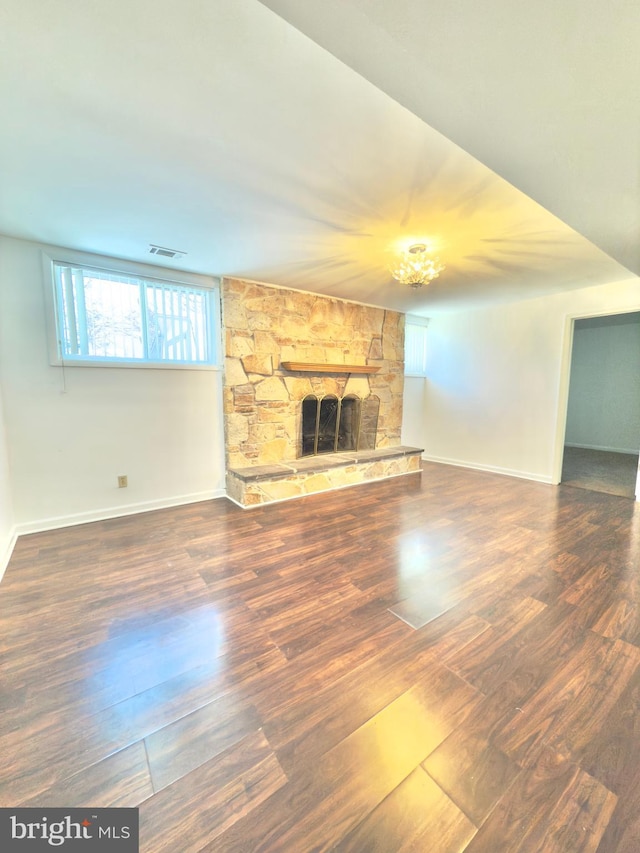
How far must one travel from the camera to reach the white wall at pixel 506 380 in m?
4.18

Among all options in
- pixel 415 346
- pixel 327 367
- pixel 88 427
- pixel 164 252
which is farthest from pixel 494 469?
pixel 88 427

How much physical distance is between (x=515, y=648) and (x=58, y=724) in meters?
1.98

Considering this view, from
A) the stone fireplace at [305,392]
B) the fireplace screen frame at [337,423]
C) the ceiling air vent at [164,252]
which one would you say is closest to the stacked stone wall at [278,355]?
the stone fireplace at [305,392]

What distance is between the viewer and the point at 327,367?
4164mm

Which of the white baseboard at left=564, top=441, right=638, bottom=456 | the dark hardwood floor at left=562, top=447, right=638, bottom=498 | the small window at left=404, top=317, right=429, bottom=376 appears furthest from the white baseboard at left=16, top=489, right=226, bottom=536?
the white baseboard at left=564, top=441, right=638, bottom=456

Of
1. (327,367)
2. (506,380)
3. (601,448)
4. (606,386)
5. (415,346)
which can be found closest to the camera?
(327,367)

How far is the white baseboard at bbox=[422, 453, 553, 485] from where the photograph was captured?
4410 millimetres

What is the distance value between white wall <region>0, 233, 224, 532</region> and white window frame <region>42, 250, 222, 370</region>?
0.06m

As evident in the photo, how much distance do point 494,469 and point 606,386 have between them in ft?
11.4

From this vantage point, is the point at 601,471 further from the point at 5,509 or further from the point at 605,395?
the point at 5,509

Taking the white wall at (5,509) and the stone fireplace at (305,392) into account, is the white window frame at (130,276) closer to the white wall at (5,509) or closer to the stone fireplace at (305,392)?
the stone fireplace at (305,392)

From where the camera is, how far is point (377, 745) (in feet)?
3.78

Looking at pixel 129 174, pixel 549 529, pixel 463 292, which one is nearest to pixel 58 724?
pixel 129 174

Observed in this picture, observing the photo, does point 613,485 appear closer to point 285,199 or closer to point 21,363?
point 285,199
